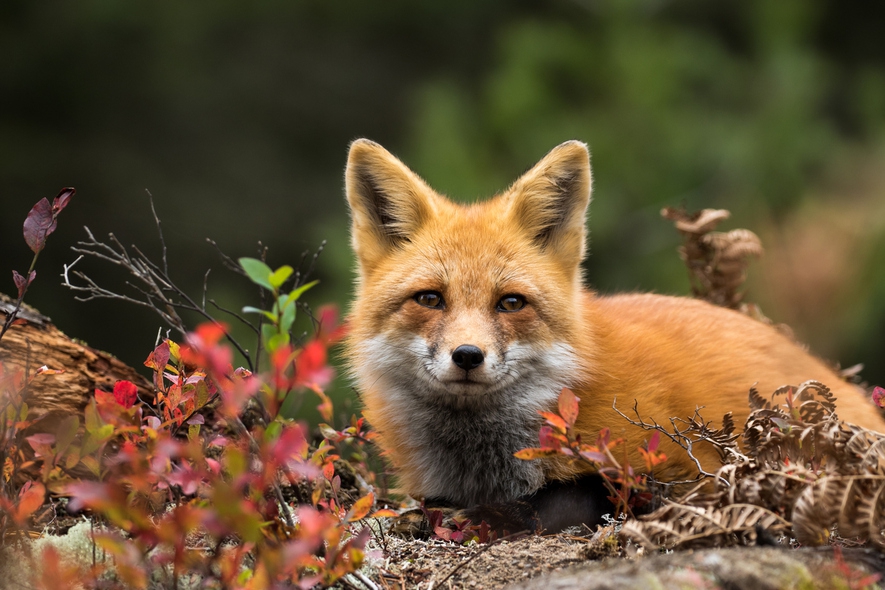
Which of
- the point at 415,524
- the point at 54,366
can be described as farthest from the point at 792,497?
the point at 54,366

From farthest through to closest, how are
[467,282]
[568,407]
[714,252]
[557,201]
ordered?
[714,252] → [557,201] → [467,282] → [568,407]

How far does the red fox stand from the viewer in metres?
3.29

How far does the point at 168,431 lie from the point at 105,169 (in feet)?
35.4

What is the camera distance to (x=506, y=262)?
11.8ft

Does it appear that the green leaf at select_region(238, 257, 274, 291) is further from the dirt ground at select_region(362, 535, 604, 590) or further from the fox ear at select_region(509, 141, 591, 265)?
the fox ear at select_region(509, 141, 591, 265)

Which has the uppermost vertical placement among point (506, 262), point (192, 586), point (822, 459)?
point (506, 262)

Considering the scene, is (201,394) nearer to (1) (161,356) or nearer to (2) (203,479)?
(1) (161,356)

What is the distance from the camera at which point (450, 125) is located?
799 centimetres

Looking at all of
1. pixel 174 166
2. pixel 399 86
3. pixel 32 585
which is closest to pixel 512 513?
pixel 32 585

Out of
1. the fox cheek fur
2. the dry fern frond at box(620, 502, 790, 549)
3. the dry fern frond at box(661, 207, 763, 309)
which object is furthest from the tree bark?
the dry fern frond at box(661, 207, 763, 309)

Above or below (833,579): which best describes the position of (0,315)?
below

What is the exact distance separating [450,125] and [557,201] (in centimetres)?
437

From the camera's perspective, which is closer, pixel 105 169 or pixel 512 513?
pixel 512 513

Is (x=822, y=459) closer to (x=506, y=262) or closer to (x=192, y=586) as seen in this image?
(x=506, y=262)
